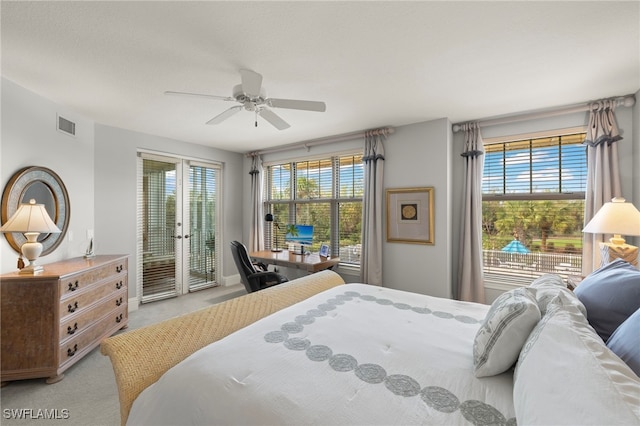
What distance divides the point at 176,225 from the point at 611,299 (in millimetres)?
4978

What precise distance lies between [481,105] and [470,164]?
726 mm

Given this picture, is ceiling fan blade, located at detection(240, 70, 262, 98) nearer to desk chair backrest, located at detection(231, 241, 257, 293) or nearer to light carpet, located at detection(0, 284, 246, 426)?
desk chair backrest, located at detection(231, 241, 257, 293)

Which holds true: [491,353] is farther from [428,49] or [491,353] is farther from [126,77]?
[126,77]

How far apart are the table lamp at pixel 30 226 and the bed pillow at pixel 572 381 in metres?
3.40

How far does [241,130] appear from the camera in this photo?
3.95 meters

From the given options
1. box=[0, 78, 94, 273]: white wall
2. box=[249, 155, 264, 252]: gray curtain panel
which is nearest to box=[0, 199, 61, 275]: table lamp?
box=[0, 78, 94, 273]: white wall

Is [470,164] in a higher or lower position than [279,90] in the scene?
lower

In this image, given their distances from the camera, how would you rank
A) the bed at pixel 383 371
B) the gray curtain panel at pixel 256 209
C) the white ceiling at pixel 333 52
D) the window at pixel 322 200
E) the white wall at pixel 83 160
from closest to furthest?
the bed at pixel 383 371 < the white ceiling at pixel 333 52 < the white wall at pixel 83 160 < the window at pixel 322 200 < the gray curtain panel at pixel 256 209

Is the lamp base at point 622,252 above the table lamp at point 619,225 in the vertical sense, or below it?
below

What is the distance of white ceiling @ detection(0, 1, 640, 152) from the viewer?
1.66m

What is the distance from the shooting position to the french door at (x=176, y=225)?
14.1 feet

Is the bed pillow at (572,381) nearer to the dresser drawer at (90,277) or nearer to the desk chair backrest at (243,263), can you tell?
the desk chair backrest at (243,263)

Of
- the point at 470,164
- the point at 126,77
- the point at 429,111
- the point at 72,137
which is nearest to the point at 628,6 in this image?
the point at 429,111
